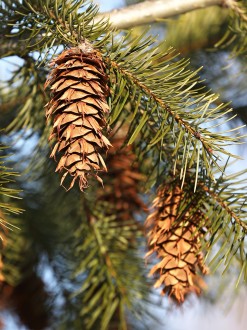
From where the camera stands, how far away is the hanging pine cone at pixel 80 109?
0.52 meters

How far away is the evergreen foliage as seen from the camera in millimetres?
545

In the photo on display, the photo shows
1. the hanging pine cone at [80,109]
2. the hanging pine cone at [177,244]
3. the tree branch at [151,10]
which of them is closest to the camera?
the hanging pine cone at [80,109]

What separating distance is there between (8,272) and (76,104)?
1.51 feet

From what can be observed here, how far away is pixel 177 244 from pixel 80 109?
20 cm

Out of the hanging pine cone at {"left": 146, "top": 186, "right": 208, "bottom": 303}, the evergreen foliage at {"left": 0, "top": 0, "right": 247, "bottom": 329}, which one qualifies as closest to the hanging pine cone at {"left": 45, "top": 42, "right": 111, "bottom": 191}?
the evergreen foliage at {"left": 0, "top": 0, "right": 247, "bottom": 329}

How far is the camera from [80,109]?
53cm

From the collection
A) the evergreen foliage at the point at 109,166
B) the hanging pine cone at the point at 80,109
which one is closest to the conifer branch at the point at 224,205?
the evergreen foliage at the point at 109,166

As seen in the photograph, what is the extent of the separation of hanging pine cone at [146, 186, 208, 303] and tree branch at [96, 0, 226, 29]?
0.83 ft

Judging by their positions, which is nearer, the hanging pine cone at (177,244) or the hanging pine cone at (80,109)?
the hanging pine cone at (80,109)

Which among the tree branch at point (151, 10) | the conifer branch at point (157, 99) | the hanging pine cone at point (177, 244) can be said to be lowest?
the hanging pine cone at point (177, 244)

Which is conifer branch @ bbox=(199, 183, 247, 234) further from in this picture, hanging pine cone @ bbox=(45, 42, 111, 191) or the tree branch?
the tree branch

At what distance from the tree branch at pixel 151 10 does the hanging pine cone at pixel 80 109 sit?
0.75 feet

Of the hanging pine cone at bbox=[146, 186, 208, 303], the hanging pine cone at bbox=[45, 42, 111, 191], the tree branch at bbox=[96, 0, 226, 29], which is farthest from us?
the tree branch at bbox=[96, 0, 226, 29]

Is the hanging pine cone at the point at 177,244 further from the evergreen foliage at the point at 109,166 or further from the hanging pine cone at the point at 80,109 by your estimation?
the hanging pine cone at the point at 80,109
